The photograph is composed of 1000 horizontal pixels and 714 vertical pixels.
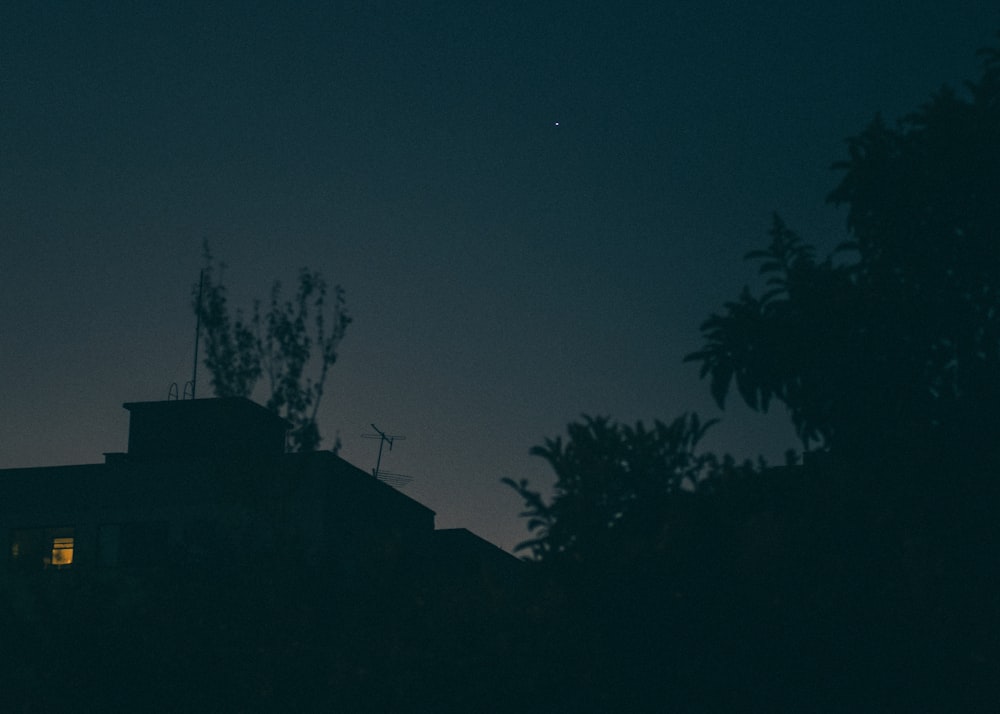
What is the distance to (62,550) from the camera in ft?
121

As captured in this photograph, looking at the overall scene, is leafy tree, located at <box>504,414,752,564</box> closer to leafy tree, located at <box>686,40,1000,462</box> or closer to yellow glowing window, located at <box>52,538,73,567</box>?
leafy tree, located at <box>686,40,1000,462</box>

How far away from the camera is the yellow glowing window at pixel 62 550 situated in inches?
1433

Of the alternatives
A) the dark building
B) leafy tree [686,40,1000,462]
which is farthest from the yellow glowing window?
leafy tree [686,40,1000,462]

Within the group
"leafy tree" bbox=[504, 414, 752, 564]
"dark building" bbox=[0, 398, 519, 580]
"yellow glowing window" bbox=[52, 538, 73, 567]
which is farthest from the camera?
"yellow glowing window" bbox=[52, 538, 73, 567]

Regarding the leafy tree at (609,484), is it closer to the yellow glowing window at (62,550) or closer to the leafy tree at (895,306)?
the leafy tree at (895,306)

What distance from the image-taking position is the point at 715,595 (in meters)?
9.05

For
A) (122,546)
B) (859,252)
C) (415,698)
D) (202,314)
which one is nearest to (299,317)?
(202,314)

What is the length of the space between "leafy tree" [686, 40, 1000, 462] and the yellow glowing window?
28.4 meters

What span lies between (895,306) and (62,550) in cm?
3090

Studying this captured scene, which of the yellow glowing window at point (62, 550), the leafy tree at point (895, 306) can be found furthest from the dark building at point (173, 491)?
the leafy tree at point (895, 306)

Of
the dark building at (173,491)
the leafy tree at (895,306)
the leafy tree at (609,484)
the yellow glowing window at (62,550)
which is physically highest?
the dark building at (173,491)

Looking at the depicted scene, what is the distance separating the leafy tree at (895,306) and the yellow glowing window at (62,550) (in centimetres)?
2838

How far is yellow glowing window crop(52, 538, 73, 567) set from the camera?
119 feet

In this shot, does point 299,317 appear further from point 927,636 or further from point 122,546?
point 927,636
